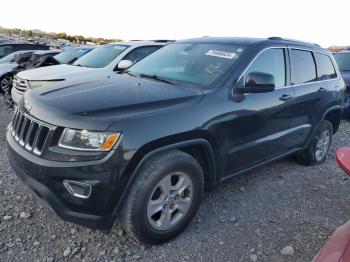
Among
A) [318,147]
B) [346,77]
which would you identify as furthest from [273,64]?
[346,77]

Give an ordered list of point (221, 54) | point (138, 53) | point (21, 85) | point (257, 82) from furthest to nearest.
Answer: point (138, 53)
point (21, 85)
point (221, 54)
point (257, 82)

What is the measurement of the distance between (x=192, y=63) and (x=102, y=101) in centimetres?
130

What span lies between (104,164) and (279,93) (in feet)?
7.57

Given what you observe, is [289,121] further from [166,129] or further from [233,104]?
[166,129]

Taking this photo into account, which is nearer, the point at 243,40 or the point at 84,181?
the point at 84,181

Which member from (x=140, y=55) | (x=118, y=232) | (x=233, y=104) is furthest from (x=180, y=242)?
(x=140, y=55)

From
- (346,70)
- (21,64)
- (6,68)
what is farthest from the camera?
(6,68)

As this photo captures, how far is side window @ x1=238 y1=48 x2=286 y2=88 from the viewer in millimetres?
3783

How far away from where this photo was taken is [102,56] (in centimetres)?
743

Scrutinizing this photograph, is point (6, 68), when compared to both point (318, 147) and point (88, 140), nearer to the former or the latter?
point (318, 147)

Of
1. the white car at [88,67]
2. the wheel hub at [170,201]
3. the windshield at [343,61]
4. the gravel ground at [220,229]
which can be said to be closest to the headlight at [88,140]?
the wheel hub at [170,201]

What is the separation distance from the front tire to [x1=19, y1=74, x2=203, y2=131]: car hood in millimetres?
420

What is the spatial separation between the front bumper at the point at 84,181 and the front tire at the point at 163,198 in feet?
0.53

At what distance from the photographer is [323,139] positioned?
5398 millimetres
